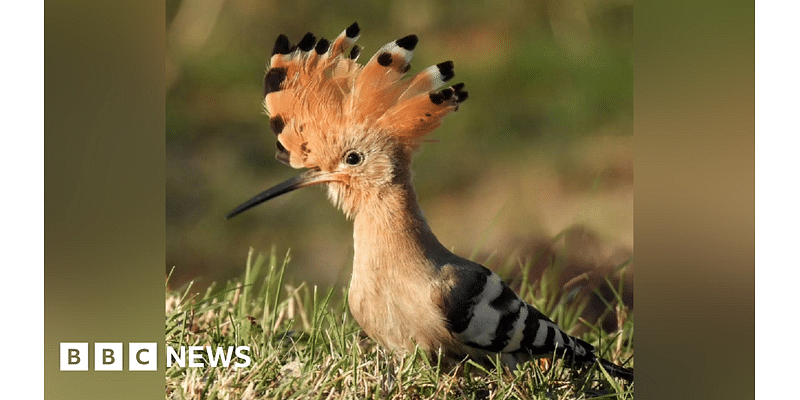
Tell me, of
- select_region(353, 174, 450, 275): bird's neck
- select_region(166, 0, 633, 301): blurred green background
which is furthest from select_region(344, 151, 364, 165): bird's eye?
select_region(166, 0, 633, 301): blurred green background

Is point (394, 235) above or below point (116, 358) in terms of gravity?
above

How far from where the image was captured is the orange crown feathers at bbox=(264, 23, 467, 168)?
2.83 m

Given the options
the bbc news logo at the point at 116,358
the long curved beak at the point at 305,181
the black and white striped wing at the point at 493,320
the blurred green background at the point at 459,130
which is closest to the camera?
the bbc news logo at the point at 116,358

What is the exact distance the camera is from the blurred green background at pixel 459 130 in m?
4.22

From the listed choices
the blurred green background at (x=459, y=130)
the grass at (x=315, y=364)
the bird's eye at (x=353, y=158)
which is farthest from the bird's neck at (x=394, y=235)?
the blurred green background at (x=459, y=130)

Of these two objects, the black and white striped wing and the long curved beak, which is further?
the long curved beak

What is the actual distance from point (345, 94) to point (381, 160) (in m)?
0.22

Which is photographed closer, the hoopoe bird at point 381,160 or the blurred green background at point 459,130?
the hoopoe bird at point 381,160

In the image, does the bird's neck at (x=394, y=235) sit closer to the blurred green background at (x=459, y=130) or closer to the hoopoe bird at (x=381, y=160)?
the hoopoe bird at (x=381, y=160)

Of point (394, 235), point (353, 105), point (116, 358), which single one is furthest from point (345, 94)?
point (116, 358)

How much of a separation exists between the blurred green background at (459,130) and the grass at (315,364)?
3.18 feet

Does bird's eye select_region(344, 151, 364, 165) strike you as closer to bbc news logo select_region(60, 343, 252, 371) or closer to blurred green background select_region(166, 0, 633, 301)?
bbc news logo select_region(60, 343, 252, 371)

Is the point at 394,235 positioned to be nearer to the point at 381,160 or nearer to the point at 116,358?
the point at 381,160

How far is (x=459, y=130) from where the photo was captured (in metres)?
4.52
